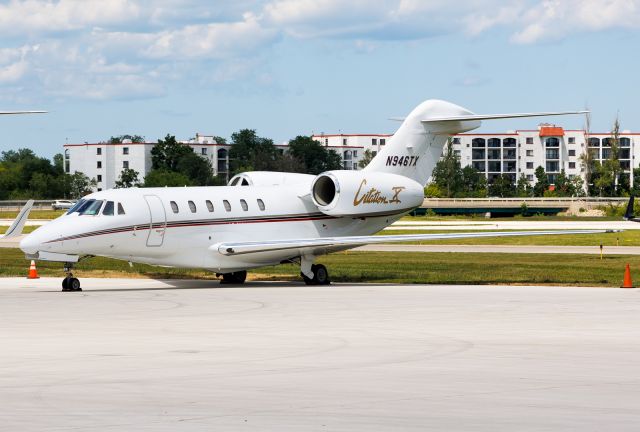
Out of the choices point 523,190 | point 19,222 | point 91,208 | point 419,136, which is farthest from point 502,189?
point 91,208

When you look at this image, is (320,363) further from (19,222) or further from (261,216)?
(261,216)

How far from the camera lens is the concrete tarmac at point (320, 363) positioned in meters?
11.9

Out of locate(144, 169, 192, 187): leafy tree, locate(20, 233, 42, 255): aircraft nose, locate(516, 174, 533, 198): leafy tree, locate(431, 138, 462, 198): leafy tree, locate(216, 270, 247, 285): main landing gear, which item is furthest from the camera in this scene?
locate(431, 138, 462, 198): leafy tree

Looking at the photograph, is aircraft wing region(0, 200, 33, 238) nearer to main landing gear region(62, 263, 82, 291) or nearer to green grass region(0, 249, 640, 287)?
main landing gear region(62, 263, 82, 291)

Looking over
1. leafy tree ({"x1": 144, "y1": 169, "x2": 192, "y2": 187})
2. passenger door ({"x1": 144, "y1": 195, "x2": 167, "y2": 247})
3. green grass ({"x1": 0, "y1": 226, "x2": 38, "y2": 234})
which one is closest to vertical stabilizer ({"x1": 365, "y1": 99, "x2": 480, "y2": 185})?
passenger door ({"x1": 144, "y1": 195, "x2": 167, "y2": 247})

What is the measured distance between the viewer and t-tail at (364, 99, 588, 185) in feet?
120

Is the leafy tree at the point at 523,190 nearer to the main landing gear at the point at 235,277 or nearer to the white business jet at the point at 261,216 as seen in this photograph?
the white business jet at the point at 261,216

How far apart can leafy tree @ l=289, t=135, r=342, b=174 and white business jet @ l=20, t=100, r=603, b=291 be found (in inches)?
4204

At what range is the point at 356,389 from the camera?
13758mm

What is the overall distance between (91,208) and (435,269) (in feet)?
45.8

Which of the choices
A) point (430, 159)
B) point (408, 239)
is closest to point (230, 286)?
point (408, 239)

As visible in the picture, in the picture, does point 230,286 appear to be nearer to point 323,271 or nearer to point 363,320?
point 323,271

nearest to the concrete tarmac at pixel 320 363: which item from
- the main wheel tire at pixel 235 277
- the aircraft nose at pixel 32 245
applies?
the aircraft nose at pixel 32 245

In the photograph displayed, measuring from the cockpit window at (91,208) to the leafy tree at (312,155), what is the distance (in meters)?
113
